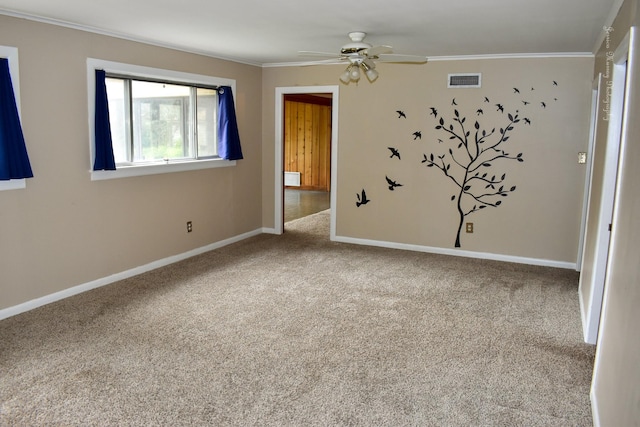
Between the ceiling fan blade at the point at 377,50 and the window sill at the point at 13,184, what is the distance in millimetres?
2806

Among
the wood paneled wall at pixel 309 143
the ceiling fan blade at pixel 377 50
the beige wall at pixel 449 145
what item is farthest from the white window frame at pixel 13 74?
the wood paneled wall at pixel 309 143

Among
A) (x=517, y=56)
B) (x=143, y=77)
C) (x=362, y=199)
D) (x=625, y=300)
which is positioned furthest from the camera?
(x=362, y=199)

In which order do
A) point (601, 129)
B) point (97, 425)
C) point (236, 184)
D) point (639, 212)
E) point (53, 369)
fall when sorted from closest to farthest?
point (639, 212) < point (97, 425) < point (53, 369) < point (601, 129) < point (236, 184)

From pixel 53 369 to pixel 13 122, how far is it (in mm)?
1810

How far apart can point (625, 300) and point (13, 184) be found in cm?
397

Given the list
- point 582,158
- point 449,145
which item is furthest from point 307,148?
point 582,158

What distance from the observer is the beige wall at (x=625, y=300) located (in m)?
1.84

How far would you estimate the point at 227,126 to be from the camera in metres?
5.94

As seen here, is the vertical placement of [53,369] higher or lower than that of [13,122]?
lower

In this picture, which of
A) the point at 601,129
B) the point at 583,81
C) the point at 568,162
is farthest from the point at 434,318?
the point at 583,81

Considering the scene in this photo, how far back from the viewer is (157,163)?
5180 millimetres

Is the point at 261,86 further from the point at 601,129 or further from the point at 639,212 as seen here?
the point at 639,212

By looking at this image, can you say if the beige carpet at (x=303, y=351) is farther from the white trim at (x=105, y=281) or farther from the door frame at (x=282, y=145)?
the door frame at (x=282, y=145)

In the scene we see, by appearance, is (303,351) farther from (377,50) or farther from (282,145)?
(282,145)
